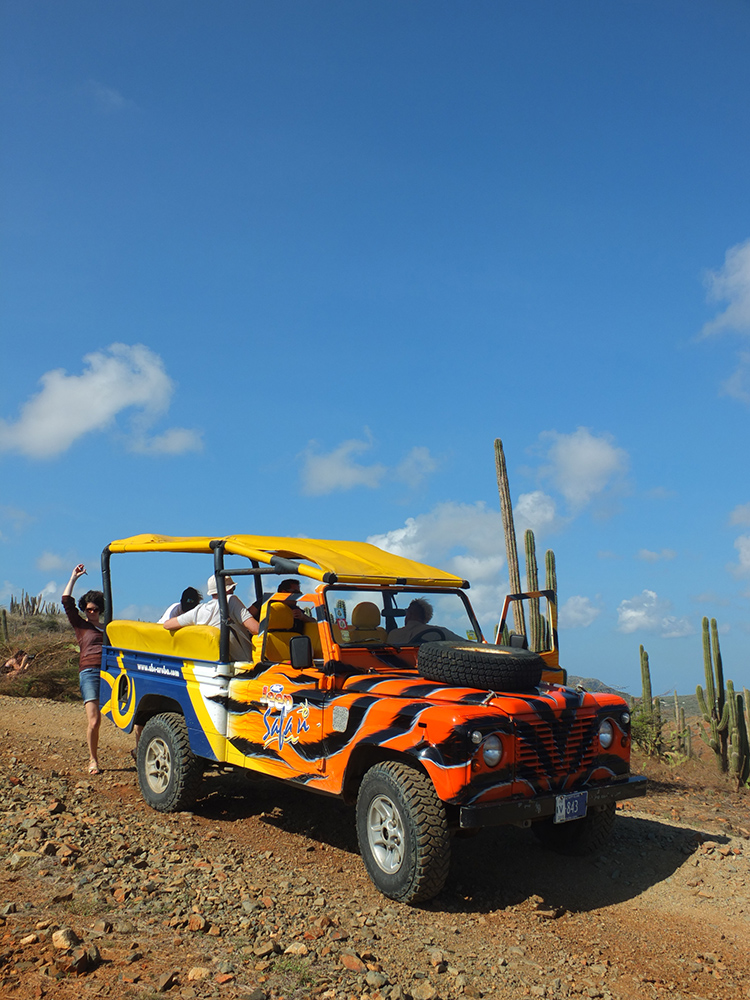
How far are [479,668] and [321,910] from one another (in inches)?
74.2

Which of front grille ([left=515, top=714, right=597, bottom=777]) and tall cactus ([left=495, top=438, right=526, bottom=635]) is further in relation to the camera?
tall cactus ([left=495, top=438, right=526, bottom=635])

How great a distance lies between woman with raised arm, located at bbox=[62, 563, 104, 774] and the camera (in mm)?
8758

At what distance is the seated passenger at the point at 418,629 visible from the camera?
698 cm

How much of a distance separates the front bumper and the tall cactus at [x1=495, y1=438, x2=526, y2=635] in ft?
22.2

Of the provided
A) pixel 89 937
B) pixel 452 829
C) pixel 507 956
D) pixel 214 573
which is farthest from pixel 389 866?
pixel 214 573

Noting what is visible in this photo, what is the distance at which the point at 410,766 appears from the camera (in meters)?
5.38

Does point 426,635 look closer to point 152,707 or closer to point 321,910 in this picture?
point 321,910

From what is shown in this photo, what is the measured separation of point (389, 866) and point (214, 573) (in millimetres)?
2994

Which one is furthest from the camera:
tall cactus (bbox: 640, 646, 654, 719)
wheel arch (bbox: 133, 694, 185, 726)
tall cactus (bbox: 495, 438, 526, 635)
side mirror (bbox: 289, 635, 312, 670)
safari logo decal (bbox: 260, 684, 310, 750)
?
tall cactus (bbox: 640, 646, 654, 719)

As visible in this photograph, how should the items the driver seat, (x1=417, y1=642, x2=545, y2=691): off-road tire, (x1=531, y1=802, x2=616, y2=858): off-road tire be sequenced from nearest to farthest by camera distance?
(x1=417, y1=642, x2=545, y2=691): off-road tire, (x1=531, y1=802, x2=616, y2=858): off-road tire, the driver seat

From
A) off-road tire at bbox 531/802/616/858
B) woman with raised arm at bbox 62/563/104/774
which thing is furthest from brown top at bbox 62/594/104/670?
off-road tire at bbox 531/802/616/858

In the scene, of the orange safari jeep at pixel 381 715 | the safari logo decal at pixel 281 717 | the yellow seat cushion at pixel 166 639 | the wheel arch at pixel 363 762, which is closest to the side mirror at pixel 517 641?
the orange safari jeep at pixel 381 715

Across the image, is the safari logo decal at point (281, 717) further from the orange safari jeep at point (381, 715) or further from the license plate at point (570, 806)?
the license plate at point (570, 806)

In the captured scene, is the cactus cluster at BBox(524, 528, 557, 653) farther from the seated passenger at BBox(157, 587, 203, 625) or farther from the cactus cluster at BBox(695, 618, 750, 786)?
the seated passenger at BBox(157, 587, 203, 625)
